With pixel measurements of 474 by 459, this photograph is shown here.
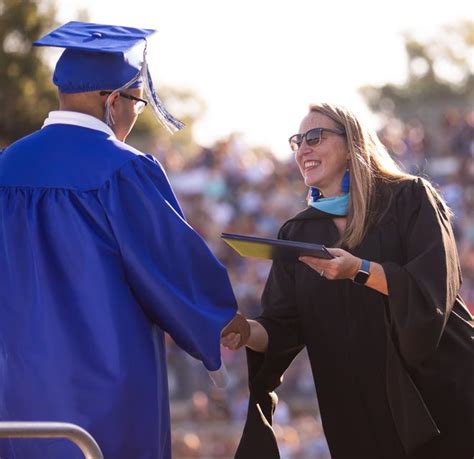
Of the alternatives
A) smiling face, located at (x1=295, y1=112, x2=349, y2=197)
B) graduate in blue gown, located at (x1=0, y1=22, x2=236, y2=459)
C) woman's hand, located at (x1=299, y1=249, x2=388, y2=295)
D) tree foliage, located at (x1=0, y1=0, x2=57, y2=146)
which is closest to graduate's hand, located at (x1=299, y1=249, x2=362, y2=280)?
woman's hand, located at (x1=299, y1=249, x2=388, y2=295)

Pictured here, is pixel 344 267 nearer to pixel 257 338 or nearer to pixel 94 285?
pixel 257 338

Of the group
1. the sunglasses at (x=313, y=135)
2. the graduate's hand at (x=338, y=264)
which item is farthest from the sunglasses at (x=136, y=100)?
the graduate's hand at (x=338, y=264)

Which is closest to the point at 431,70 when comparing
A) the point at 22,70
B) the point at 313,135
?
the point at 22,70

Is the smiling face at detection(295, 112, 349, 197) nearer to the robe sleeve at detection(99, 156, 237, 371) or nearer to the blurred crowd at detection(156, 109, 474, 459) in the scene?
the robe sleeve at detection(99, 156, 237, 371)

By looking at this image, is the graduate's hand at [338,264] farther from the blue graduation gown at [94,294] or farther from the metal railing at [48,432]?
the metal railing at [48,432]

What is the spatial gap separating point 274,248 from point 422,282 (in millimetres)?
638

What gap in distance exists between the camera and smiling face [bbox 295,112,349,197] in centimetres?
559

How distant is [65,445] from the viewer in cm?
466

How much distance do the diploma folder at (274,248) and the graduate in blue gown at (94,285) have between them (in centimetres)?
13

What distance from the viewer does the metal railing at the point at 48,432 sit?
3.91 meters

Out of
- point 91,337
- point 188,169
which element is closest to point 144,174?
point 91,337

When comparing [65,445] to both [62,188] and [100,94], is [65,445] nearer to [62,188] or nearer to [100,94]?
[62,188]

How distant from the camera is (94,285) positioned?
4684 millimetres

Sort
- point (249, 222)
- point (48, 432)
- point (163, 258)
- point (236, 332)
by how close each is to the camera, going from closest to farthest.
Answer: point (48, 432) → point (163, 258) → point (236, 332) → point (249, 222)
